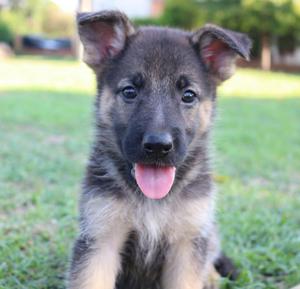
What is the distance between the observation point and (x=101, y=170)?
146 inches

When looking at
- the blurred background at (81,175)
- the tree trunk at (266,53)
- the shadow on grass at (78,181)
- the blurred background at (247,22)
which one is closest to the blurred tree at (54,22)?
the blurred background at (247,22)

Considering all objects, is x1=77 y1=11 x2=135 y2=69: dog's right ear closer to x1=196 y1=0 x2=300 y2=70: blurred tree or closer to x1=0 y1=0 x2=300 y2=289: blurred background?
x1=0 y1=0 x2=300 y2=289: blurred background

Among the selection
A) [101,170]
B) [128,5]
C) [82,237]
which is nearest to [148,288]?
[82,237]

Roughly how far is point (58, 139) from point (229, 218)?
4118 millimetres

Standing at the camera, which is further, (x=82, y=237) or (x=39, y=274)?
(x=39, y=274)

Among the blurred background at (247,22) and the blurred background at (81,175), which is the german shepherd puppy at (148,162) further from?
the blurred background at (247,22)

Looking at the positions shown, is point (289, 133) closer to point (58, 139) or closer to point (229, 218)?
point (58, 139)

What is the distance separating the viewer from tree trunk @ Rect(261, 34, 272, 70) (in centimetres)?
2724

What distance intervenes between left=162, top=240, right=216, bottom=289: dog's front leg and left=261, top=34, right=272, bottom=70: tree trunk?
2467 centimetres

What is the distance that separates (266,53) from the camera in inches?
1079

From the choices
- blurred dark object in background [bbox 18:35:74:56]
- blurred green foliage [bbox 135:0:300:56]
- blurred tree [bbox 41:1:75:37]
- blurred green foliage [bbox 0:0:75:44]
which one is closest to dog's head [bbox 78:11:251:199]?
blurred green foliage [bbox 135:0:300:56]

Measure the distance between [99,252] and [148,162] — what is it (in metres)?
0.65

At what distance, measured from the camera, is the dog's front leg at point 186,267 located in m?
→ 3.50

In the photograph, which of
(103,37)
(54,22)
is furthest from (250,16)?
(54,22)
